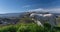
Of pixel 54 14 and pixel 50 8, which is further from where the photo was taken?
pixel 50 8

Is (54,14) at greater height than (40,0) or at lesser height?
lesser

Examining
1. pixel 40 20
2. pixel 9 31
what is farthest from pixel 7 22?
pixel 40 20

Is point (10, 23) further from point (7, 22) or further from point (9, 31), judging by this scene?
point (9, 31)

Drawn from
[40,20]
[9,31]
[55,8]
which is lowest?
[9,31]

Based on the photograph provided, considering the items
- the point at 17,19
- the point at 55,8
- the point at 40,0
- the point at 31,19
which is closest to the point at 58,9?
the point at 55,8

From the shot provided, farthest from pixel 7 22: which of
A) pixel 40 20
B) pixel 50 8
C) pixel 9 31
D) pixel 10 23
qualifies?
pixel 50 8

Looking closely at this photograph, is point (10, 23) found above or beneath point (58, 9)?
beneath

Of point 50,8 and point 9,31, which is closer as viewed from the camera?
point 9,31

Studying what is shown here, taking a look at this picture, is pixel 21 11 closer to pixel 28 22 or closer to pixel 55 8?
pixel 28 22
